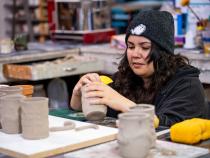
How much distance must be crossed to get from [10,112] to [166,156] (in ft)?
2.10

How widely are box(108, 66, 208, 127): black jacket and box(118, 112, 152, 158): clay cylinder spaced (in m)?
0.56

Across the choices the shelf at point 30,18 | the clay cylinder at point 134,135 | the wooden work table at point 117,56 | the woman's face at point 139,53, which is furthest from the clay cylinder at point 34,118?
the shelf at point 30,18

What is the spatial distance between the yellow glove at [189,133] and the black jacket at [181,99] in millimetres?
281

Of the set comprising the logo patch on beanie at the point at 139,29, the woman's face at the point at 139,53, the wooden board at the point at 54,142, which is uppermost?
the logo patch on beanie at the point at 139,29

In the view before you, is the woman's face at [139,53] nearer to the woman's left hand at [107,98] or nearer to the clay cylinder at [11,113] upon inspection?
the woman's left hand at [107,98]

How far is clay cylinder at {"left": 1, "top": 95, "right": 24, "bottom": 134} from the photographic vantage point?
200 centimetres

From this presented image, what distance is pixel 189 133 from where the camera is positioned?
192cm

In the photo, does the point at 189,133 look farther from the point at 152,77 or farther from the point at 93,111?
the point at 152,77

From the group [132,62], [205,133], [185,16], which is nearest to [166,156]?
[205,133]

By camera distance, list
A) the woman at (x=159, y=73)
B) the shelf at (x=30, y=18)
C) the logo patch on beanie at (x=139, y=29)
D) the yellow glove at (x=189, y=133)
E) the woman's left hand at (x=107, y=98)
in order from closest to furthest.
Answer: the yellow glove at (x=189, y=133)
the woman's left hand at (x=107, y=98)
the woman at (x=159, y=73)
the logo patch on beanie at (x=139, y=29)
the shelf at (x=30, y=18)

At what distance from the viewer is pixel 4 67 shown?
4273 millimetres

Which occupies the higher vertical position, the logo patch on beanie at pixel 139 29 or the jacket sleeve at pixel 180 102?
the logo patch on beanie at pixel 139 29

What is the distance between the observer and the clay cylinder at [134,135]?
1673mm

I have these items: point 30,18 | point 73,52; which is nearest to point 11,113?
point 73,52
